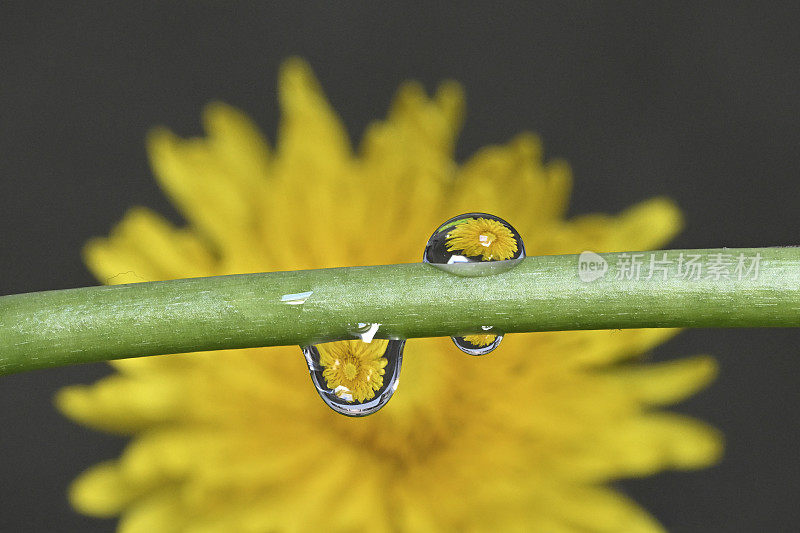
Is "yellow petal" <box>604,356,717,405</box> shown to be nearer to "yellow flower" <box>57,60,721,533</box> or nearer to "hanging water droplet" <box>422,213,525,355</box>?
"yellow flower" <box>57,60,721,533</box>

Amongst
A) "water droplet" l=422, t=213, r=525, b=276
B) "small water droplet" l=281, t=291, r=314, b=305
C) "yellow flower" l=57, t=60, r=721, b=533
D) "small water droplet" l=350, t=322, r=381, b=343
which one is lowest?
"small water droplet" l=350, t=322, r=381, b=343

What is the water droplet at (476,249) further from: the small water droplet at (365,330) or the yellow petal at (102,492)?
the yellow petal at (102,492)

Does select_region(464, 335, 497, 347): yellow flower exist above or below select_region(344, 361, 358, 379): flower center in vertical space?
above

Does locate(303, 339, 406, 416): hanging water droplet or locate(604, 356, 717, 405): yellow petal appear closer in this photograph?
locate(303, 339, 406, 416): hanging water droplet

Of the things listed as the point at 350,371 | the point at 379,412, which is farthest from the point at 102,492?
the point at 350,371

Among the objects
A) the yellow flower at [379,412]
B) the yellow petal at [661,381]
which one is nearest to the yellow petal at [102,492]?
the yellow flower at [379,412]

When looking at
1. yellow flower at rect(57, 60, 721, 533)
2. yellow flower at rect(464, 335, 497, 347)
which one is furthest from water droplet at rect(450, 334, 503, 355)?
yellow flower at rect(57, 60, 721, 533)

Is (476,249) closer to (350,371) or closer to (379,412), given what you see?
(350,371)
